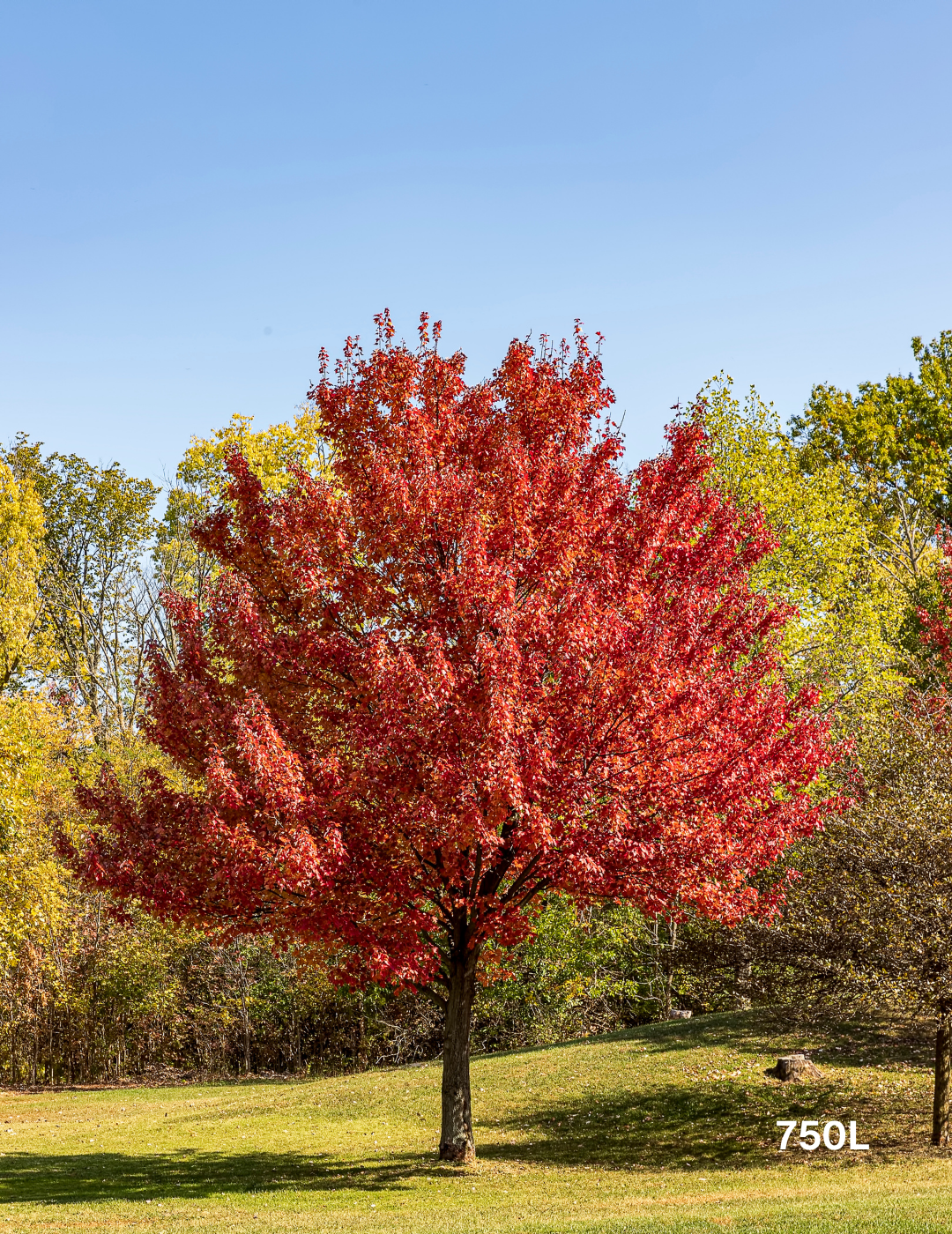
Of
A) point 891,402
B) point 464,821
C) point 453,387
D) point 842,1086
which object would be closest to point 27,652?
point 453,387

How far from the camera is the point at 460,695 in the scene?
11.3 m

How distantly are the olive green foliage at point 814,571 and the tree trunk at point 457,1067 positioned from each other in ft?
36.4

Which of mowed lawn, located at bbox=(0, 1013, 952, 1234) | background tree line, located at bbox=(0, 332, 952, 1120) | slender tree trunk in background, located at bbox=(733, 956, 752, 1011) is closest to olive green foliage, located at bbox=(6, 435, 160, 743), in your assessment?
background tree line, located at bbox=(0, 332, 952, 1120)

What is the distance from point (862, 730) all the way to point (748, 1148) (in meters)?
6.23

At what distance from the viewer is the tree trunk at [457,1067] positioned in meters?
13.7

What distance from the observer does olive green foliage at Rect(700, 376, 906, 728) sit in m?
23.5

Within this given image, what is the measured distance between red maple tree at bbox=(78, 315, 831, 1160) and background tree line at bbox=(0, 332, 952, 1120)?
173cm

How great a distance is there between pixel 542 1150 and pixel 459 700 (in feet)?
26.1

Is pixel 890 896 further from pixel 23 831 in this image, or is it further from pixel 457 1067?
pixel 23 831

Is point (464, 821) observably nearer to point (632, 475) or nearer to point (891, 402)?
point (632, 475)

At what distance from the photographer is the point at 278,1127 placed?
18.7 meters

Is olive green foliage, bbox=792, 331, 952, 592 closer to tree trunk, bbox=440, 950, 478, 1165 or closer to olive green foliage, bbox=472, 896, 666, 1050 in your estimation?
olive green foliage, bbox=472, 896, 666, 1050

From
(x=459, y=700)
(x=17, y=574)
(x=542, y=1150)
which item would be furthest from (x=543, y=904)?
(x=17, y=574)

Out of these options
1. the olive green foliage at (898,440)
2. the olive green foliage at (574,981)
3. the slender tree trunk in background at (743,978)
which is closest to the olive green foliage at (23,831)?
the olive green foliage at (574,981)
